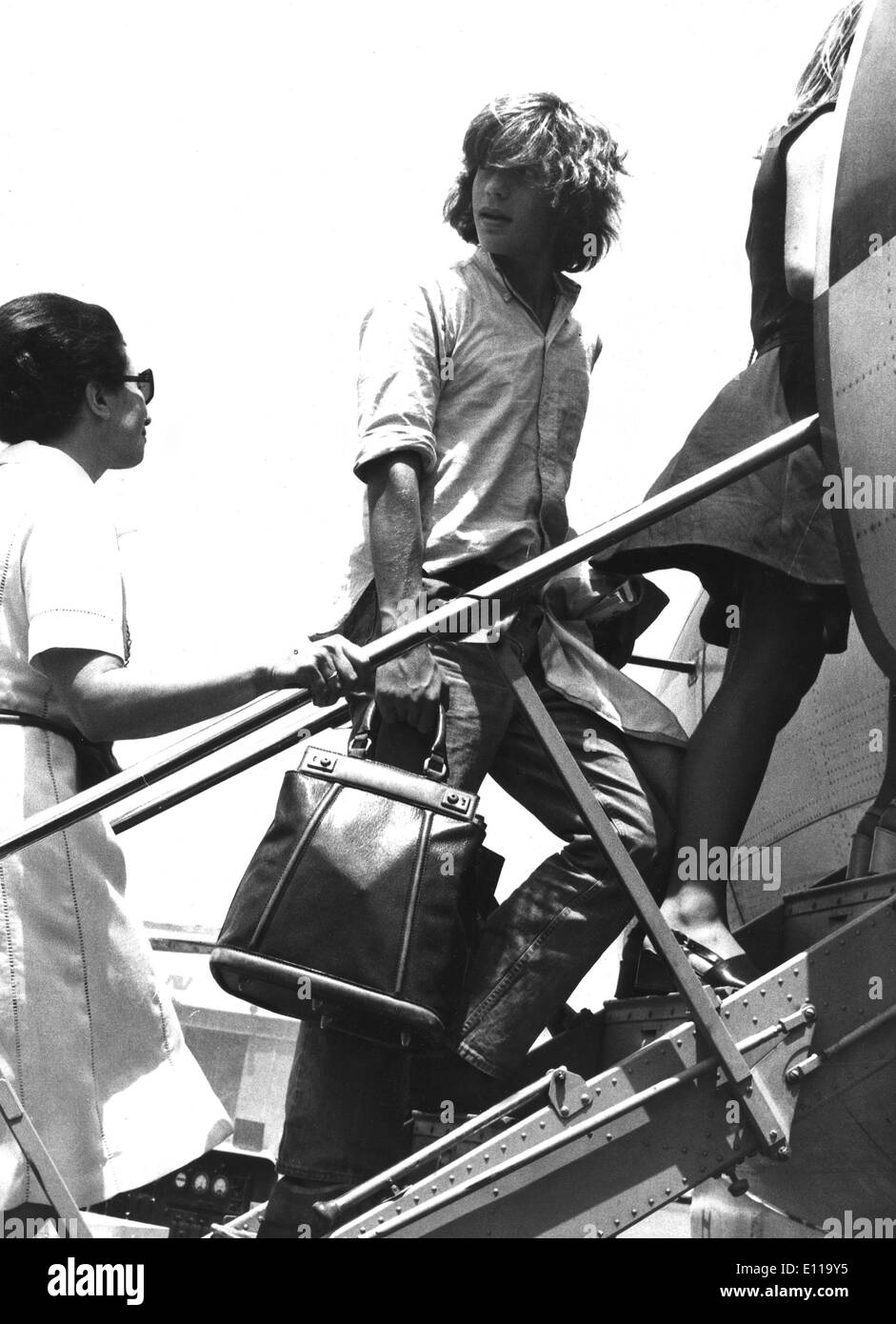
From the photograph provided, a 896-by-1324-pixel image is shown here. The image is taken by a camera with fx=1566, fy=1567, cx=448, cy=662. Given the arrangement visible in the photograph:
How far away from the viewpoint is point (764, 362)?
360 centimetres

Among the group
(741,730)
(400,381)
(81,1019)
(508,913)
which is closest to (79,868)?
(81,1019)

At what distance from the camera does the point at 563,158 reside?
3.66 metres

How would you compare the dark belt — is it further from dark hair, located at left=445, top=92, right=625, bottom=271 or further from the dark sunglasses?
dark hair, located at left=445, top=92, right=625, bottom=271

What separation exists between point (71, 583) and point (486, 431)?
108 centimetres

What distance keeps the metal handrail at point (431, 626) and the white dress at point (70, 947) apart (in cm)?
14

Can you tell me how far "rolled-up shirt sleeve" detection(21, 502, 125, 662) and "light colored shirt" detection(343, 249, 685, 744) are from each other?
0.72 m

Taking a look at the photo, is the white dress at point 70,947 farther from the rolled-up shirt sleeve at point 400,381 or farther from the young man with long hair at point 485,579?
the rolled-up shirt sleeve at point 400,381

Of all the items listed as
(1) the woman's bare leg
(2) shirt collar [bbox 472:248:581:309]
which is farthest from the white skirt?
(2) shirt collar [bbox 472:248:581:309]

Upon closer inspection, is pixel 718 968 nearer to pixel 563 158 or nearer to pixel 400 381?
pixel 400 381
